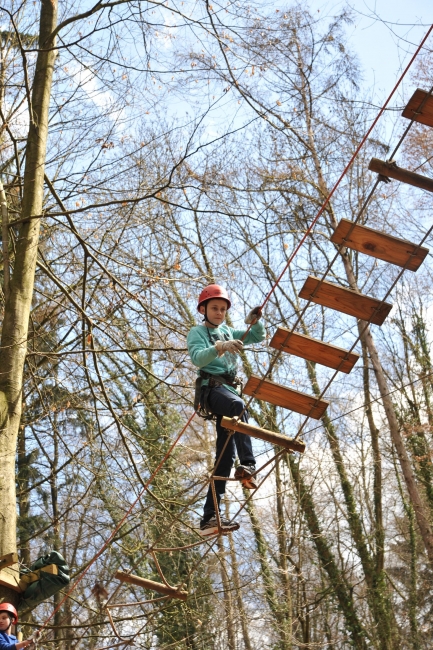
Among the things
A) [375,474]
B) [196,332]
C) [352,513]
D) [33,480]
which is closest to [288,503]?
[352,513]

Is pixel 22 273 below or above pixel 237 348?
above

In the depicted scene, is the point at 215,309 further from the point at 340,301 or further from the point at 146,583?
the point at 146,583

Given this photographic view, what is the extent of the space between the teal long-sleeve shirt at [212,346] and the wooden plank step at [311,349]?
1.06 feet

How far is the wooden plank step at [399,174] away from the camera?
14.2 feet

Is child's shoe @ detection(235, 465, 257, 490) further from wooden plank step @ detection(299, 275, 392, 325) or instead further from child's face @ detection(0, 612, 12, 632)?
child's face @ detection(0, 612, 12, 632)

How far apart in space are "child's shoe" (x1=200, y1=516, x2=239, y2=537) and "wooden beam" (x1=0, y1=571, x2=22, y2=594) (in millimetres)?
1185

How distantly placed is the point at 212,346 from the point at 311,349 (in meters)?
0.59

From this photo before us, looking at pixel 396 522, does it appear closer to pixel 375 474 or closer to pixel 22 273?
pixel 375 474

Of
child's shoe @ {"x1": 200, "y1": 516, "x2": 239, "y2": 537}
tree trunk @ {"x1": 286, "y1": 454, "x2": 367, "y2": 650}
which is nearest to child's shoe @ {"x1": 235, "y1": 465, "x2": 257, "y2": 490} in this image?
child's shoe @ {"x1": 200, "y1": 516, "x2": 239, "y2": 537}

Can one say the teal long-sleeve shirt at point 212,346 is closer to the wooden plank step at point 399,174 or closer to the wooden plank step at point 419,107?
the wooden plank step at point 399,174

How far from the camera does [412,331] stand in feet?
60.4

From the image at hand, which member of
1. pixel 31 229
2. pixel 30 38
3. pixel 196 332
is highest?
pixel 30 38

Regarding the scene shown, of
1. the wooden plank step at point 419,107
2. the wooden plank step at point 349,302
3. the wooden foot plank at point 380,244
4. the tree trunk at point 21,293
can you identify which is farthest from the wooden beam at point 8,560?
the wooden plank step at point 419,107

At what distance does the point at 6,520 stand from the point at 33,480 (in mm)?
6538
